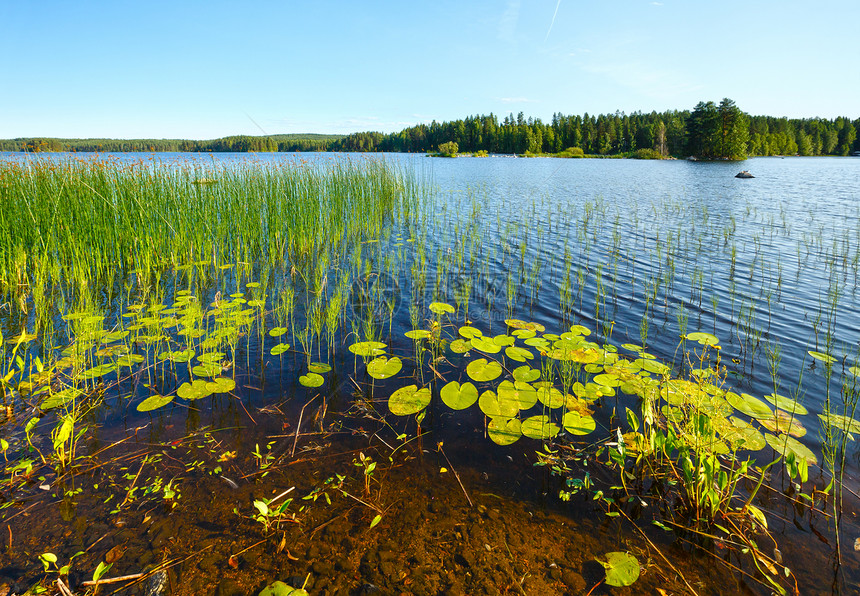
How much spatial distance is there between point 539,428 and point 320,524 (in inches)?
58.4

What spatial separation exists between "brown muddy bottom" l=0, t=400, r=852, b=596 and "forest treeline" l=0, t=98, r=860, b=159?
156 feet

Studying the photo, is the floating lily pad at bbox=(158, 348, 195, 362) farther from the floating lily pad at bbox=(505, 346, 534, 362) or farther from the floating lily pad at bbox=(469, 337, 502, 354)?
the floating lily pad at bbox=(505, 346, 534, 362)

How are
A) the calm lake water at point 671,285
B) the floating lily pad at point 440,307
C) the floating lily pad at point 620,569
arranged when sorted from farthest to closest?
the floating lily pad at point 440,307, the calm lake water at point 671,285, the floating lily pad at point 620,569

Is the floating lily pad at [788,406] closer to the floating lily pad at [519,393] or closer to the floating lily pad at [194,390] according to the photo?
the floating lily pad at [519,393]

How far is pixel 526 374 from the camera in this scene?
3.13m

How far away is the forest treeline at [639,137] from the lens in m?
46.8

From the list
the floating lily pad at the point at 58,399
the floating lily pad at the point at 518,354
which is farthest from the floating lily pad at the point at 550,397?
the floating lily pad at the point at 58,399

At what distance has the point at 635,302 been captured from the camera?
5.02 m

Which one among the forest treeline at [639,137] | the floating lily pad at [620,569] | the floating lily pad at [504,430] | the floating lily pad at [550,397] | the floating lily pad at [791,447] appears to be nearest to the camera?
the floating lily pad at [620,569]

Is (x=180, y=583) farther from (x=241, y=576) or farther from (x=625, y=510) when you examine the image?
(x=625, y=510)

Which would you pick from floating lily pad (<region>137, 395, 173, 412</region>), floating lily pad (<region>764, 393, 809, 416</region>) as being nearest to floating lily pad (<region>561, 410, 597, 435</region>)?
floating lily pad (<region>764, 393, 809, 416</region>)

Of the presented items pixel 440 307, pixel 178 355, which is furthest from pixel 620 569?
pixel 178 355

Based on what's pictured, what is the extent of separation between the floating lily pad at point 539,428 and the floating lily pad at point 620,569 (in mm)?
815

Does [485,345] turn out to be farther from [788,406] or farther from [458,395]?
[788,406]
